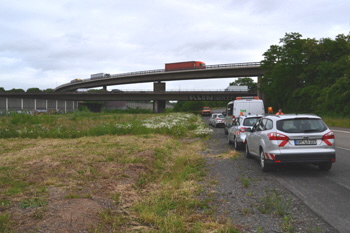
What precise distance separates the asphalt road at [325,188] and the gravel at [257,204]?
18cm

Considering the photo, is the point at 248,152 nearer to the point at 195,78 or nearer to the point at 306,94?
the point at 306,94

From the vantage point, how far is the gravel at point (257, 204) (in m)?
4.78

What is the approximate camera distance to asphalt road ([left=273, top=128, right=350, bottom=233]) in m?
5.15

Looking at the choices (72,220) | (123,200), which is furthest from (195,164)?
(72,220)

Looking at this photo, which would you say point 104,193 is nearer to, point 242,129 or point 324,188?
point 324,188

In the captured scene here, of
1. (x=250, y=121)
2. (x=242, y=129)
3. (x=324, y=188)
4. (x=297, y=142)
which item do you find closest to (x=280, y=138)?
(x=297, y=142)

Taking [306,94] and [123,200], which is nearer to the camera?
[123,200]

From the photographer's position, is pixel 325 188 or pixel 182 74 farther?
pixel 182 74

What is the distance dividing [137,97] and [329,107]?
53.4m

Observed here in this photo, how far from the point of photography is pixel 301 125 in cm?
848

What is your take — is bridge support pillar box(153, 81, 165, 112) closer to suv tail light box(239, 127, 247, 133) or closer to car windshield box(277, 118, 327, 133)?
suv tail light box(239, 127, 247, 133)

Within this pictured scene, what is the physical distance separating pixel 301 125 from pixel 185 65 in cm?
6588

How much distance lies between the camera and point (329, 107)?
3766cm

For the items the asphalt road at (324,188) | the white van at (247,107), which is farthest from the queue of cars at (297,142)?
the white van at (247,107)
